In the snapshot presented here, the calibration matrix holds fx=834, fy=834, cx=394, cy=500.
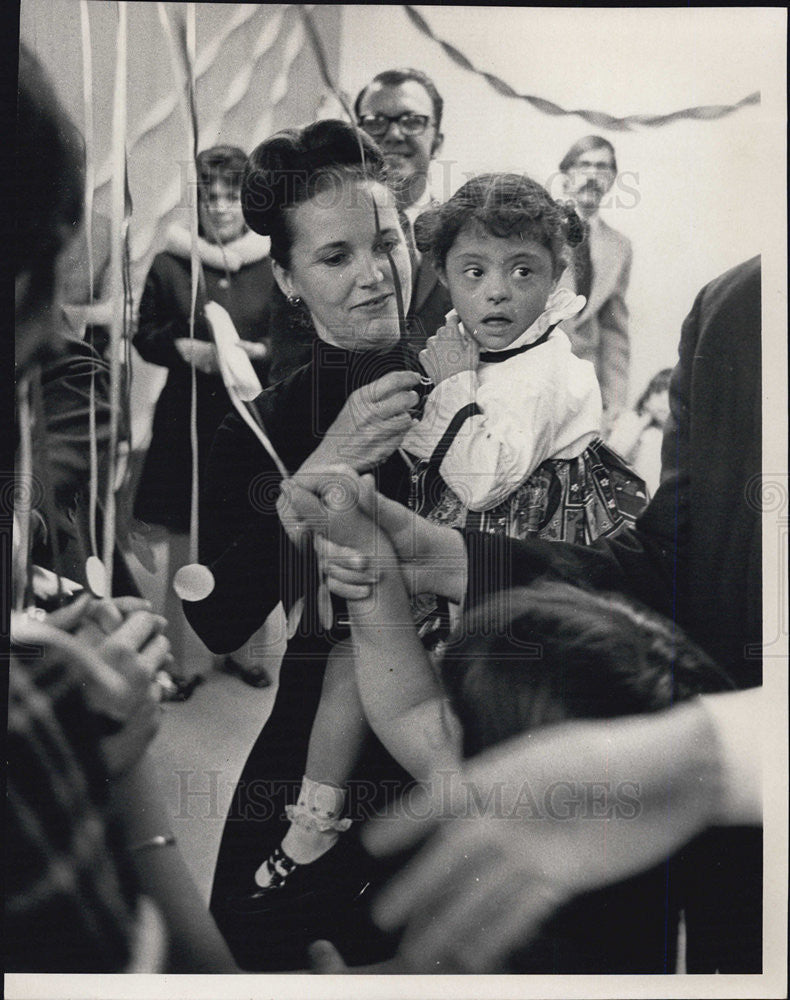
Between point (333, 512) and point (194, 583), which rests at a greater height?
point (333, 512)

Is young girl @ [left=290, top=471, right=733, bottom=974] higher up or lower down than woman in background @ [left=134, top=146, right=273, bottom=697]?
lower down

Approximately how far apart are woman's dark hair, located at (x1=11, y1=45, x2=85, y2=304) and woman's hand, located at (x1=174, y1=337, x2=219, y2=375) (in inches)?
10.3

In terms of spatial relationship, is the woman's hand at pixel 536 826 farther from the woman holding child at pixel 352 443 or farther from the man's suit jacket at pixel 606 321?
the man's suit jacket at pixel 606 321

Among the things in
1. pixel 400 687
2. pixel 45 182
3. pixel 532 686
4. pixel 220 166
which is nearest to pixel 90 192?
pixel 45 182

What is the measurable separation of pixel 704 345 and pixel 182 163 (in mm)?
1011

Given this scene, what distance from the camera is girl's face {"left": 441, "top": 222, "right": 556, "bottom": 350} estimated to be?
1.51m

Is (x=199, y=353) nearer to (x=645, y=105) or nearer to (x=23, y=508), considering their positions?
(x=23, y=508)

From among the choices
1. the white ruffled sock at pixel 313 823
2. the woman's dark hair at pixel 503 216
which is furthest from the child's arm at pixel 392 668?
the woman's dark hair at pixel 503 216

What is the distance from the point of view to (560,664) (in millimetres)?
1502

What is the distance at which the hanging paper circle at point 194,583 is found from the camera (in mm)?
1511

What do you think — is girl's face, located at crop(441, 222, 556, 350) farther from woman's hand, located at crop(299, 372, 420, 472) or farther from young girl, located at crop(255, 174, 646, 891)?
woman's hand, located at crop(299, 372, 420, 472)

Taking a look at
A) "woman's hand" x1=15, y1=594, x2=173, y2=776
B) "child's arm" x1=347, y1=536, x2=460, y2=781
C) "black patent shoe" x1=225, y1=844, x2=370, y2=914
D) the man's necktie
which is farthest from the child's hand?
"black patent shoe" x1=225, y1=844, x2=370, y2=914

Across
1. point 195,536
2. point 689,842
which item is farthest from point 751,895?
point 195,536

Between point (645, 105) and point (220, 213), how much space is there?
2.64 feet
